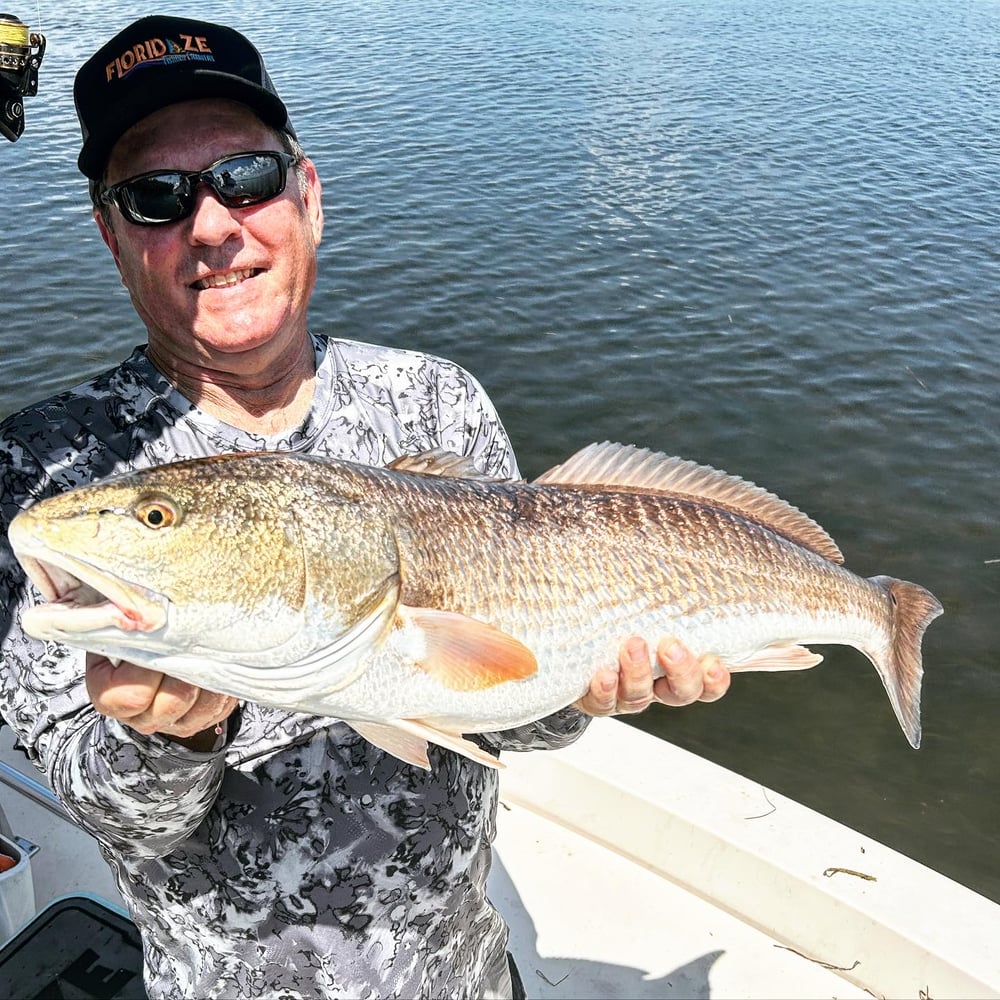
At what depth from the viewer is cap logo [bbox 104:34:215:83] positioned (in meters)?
2.37

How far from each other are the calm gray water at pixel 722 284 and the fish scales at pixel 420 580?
5.11 m

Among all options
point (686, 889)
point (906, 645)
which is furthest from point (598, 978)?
point (906, 645)

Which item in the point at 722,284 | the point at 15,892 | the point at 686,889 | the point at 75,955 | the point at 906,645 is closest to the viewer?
the point at 906,645

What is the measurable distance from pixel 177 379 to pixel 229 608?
861mm

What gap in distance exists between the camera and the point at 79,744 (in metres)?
2.03

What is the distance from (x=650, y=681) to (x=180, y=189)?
1659 mm

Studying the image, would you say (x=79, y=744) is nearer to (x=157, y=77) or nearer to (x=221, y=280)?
(x=221, y=280)

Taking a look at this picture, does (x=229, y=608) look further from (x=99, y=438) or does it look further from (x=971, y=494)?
(x=971, y=494)

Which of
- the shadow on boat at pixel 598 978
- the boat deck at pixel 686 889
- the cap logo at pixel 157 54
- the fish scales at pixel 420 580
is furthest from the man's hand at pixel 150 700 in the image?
the shadow on boat at pixel 598 978

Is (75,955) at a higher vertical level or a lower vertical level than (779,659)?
lower

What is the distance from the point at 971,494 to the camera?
990 cm

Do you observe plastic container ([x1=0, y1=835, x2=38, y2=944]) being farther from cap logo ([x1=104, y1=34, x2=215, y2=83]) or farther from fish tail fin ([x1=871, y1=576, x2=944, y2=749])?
fish tail fin ([x1=871, y1=576, x2=944, y2=749])

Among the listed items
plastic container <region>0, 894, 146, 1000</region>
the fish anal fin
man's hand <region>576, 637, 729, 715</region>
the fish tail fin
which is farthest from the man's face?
plastic container <region>0, 894, 146, 1000</region>

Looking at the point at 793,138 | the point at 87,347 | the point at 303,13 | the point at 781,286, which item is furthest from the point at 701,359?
the point at 303,13
